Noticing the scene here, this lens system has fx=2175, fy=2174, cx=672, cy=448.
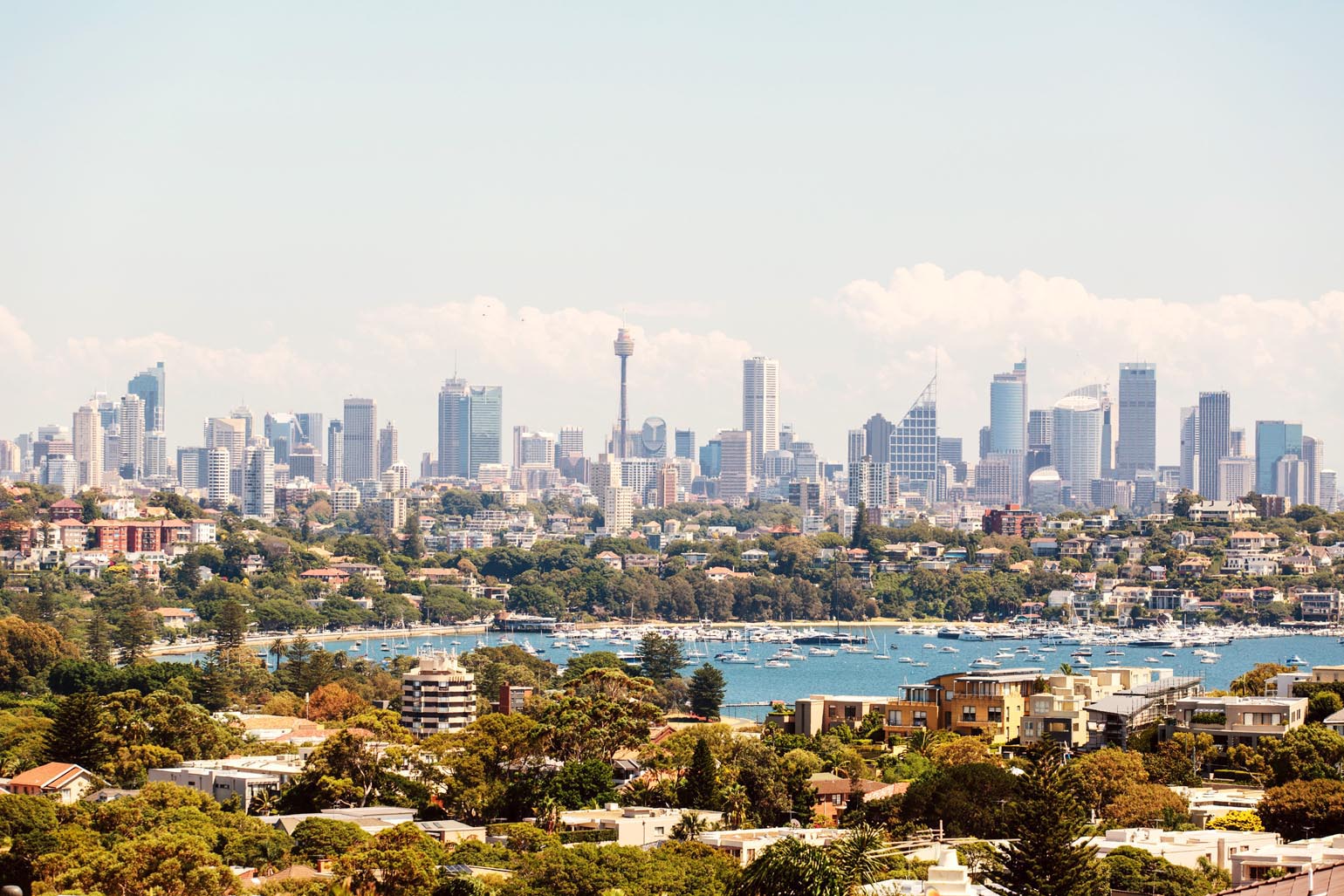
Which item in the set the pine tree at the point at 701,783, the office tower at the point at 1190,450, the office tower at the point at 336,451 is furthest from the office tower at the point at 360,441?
the pine tree at the point at 701,783

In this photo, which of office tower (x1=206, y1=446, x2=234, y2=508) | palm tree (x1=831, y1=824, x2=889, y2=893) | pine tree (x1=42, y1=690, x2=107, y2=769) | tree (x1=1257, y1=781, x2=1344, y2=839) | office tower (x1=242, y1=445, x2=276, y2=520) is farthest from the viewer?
office tower (x1=206, y1=446, x2=234, y2=508)

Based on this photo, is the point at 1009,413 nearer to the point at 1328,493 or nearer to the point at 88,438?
the point at 1328,493

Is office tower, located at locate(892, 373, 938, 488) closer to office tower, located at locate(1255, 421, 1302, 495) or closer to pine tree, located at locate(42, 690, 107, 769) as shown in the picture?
office tower, located at locate(1255, 421, 1302, 495)

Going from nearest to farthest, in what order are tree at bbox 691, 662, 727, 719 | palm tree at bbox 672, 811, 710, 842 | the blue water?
palm tree at bbox 672, 811, 710, 842 → tree at bbox 691, 662, 727, 719 → the blue water

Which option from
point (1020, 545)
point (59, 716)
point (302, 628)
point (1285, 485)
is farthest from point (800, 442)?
point (59, 716)

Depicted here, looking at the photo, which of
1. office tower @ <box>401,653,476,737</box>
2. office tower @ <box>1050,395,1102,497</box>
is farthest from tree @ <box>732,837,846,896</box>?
office tower @ <box>1050,395,1102,497</box>

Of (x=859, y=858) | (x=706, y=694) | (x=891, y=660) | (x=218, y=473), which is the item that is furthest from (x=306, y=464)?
(x=859, y=858)
